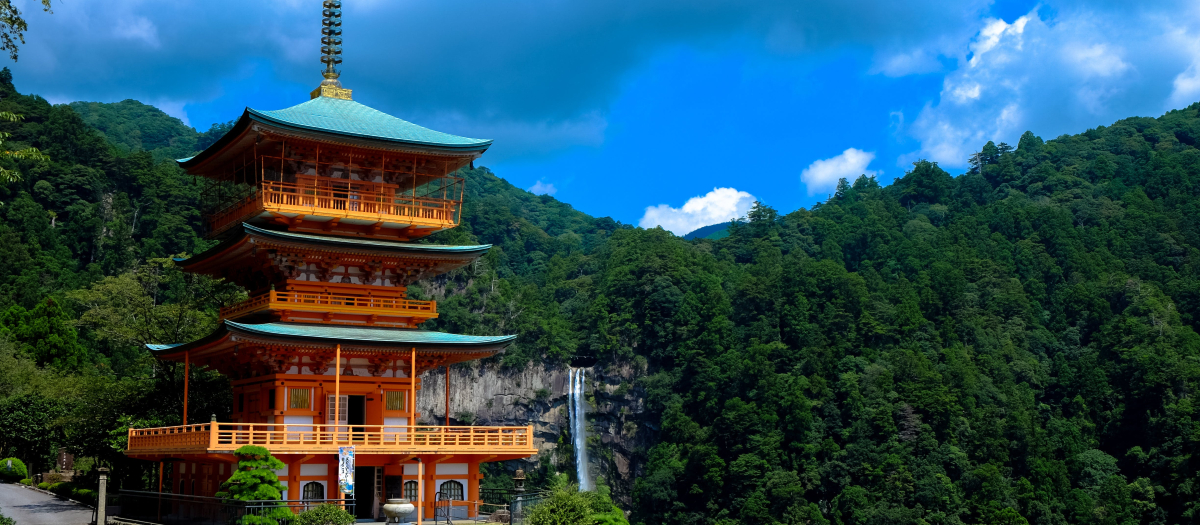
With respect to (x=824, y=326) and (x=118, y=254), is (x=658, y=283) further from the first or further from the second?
(x=118, y=254)

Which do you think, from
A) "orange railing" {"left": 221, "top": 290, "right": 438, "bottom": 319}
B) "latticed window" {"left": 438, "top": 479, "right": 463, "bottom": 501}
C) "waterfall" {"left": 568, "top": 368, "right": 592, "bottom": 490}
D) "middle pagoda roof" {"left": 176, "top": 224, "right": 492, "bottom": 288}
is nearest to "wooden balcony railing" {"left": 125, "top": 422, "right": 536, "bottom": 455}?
"latticed window" {"left": 438, "top": 479, "right": 463, "bottom": 501}

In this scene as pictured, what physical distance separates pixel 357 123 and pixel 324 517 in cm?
1187

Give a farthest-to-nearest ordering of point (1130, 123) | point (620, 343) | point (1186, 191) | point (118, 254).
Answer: point (1130, 123), point (1186, 191), point (620, 343), point (118, 254)

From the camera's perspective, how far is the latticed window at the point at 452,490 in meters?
31.5

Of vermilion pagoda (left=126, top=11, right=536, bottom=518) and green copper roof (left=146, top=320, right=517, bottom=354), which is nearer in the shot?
green copper roof (left=146, top=320, right=517, bottom=354)

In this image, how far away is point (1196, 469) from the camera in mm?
→ 70438

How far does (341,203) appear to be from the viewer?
3309 cm

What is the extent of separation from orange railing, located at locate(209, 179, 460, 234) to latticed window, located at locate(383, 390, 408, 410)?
15.7 ft

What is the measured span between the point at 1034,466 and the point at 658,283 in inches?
1304

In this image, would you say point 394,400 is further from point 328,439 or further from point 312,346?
point 312,346

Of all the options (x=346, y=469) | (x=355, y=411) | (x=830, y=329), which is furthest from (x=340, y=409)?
(x=830, y=329)

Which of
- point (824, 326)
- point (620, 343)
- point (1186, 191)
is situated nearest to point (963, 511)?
point (824, 326)

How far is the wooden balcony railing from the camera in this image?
2841cm

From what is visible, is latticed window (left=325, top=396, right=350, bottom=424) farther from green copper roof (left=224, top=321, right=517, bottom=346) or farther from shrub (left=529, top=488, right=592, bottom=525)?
shrub (left=529, top=488, right=592, bottom=525)
